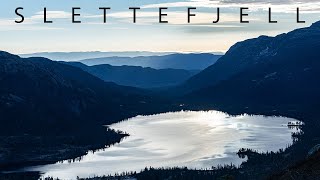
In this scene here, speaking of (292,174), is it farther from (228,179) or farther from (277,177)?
(228,179)

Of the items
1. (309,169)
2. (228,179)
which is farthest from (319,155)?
(228,179)

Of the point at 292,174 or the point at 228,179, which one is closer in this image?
the point at 292,174

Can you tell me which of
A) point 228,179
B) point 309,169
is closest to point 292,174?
point 309,169

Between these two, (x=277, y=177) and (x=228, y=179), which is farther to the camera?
(x=228, y=179)

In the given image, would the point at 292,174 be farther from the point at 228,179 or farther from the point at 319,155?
the point at 228,179

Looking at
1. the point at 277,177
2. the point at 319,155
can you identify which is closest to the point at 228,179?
the point at 277,177

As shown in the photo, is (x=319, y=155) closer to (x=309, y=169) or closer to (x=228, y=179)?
(x=309, y=169)

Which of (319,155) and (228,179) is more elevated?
(319,155)
